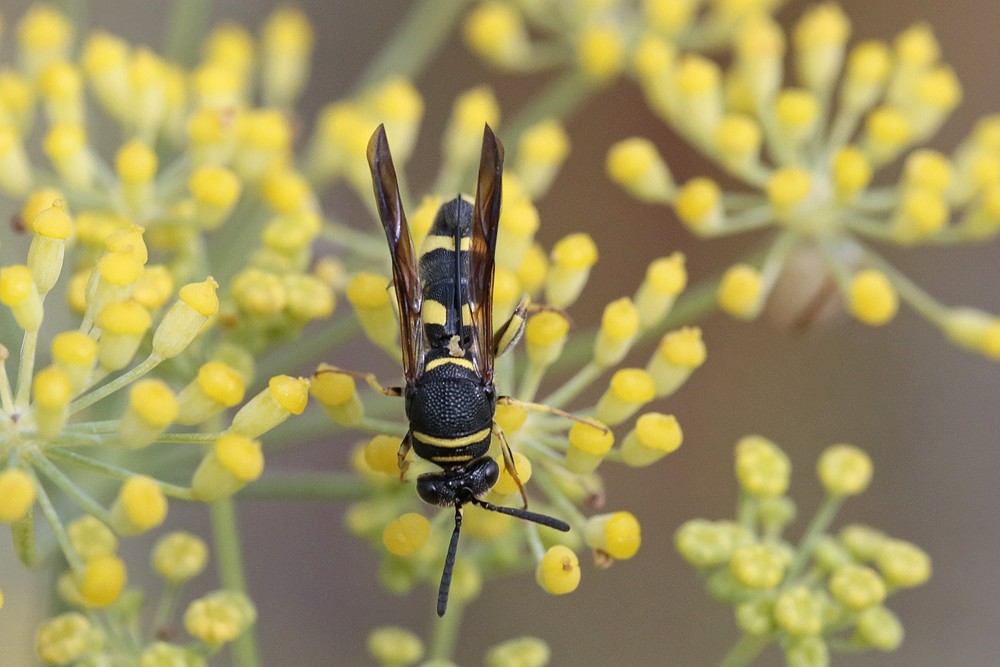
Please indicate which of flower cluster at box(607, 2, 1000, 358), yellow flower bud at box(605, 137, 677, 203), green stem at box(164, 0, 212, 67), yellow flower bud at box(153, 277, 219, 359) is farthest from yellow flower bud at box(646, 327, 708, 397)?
green stem at box(164, 0, 212, 67)

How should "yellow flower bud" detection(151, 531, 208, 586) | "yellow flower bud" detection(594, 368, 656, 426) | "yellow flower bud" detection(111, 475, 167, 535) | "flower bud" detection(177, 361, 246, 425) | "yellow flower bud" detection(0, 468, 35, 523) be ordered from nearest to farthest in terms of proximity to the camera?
"yellow flower bud" detection(0, 468, 35, 523)
"yellow flower bud" detection(111, 475, 167, 535)
"flower bud" detection(177, 361, 246, 425)
"yellow flower bud" detection(594, 368, 656, 426)
"yellow flower bud" detection(151, 531, 208, 586)

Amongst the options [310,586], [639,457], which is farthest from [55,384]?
[310,586]

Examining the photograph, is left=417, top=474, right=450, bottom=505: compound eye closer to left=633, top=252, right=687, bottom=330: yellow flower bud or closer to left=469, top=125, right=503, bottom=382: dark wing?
left=469, top=125, right=503, bottom=382: dark wing

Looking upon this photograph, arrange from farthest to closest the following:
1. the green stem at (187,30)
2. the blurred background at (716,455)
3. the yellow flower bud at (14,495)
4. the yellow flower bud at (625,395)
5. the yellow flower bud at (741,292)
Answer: the blurred background at (716,455)
the green stem at (187,30)
the yellow flower bud at (741,292)
the yellow flower bud at (625,395)
the yellow flower bud at (14,495)

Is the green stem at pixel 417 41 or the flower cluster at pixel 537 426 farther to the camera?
the green stem at pixel 417 41

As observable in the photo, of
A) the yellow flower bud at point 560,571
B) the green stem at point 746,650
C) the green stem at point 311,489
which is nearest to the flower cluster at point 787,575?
the green stem at point 746,650

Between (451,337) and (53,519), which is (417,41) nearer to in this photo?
(451,337)

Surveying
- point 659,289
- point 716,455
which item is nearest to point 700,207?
point 659,289

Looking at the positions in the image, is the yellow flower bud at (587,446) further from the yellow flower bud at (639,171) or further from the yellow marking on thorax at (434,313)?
the yellow flower bud at (639,171)
